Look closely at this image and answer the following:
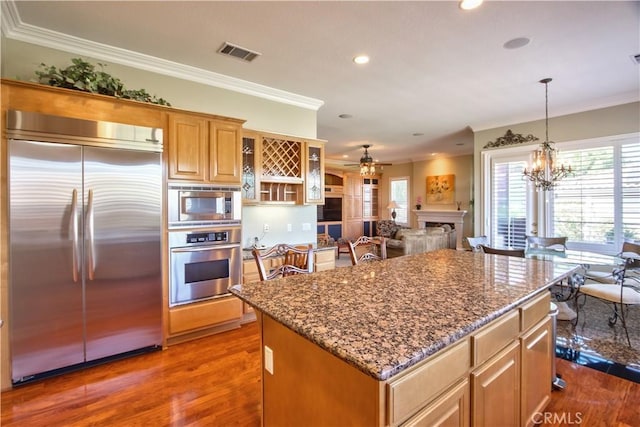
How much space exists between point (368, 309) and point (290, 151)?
10.1 ft

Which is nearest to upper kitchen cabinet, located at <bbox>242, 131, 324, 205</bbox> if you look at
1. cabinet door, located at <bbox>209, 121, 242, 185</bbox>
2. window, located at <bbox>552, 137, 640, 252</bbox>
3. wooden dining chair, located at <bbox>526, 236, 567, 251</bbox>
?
cabinet door, located at <bbox>209, 121, 242, 185</bbox>

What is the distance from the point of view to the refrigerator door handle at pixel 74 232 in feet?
7.89

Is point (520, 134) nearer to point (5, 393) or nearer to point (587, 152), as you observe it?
point (587, 152)

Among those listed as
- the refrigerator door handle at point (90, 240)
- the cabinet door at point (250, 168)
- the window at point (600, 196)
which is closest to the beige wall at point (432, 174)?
the window at point (600, 196)

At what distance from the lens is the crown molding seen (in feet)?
8.10

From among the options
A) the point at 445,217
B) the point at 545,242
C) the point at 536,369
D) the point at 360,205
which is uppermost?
the point at 360,205

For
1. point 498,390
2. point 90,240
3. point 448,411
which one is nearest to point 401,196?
→ point 90,240

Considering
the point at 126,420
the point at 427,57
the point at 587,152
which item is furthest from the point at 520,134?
the point at 126,420

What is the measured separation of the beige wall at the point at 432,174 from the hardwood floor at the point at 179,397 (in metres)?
6.56

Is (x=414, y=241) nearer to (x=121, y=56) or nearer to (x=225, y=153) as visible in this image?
(x=225, y=153)

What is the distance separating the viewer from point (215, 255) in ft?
Result: 10.3

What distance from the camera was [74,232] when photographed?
2.42m

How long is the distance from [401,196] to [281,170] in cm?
704

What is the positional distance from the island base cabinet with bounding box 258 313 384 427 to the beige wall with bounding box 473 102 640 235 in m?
5.37
